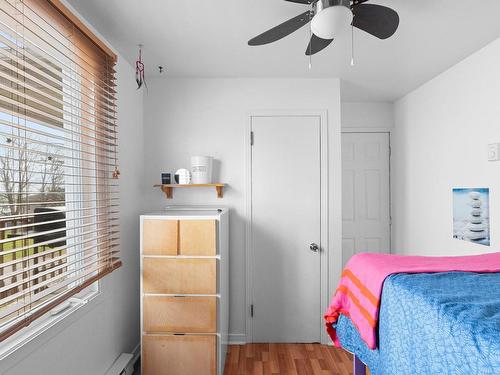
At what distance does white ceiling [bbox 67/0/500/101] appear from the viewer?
1.78 metres

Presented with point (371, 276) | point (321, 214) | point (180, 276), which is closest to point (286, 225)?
point (321, 214)

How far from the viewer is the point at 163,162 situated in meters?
2.93

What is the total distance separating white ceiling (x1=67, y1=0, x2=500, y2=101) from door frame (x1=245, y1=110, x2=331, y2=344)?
346 millimetres

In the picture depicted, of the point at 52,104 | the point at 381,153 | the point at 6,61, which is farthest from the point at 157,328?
the point at 381,153

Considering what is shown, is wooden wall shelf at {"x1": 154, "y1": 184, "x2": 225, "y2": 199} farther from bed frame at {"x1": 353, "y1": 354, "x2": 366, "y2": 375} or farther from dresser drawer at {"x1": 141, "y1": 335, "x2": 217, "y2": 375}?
bed frame at {"x1": 353, "y1": 354, "x2": 366, "y2": 375}

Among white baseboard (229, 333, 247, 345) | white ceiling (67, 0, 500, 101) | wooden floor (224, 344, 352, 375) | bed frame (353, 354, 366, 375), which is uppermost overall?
white ceiling (67, 0, 500, 101)

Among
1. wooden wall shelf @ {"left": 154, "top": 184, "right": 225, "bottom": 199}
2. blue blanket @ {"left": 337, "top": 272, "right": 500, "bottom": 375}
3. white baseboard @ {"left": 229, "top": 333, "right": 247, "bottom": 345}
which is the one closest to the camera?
blue blanket @ {"left": 337, "top": 272, "right": 500, "bottom": 375}

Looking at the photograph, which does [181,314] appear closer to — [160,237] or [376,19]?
[160,237]

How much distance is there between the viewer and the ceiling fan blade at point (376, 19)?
4.70ft

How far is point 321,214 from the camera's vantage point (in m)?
2.92

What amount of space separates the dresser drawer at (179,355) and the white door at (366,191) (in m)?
2.15

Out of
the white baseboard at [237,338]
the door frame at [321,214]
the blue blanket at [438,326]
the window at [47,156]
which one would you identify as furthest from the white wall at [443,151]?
the window at [47,156]

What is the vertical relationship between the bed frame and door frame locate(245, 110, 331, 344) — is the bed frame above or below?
below

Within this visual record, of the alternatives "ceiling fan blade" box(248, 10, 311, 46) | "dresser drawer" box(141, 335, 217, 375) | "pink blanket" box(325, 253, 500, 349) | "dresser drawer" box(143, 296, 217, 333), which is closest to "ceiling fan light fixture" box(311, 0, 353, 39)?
"ceiling fan blade" box(248, 10, 311, 46)
